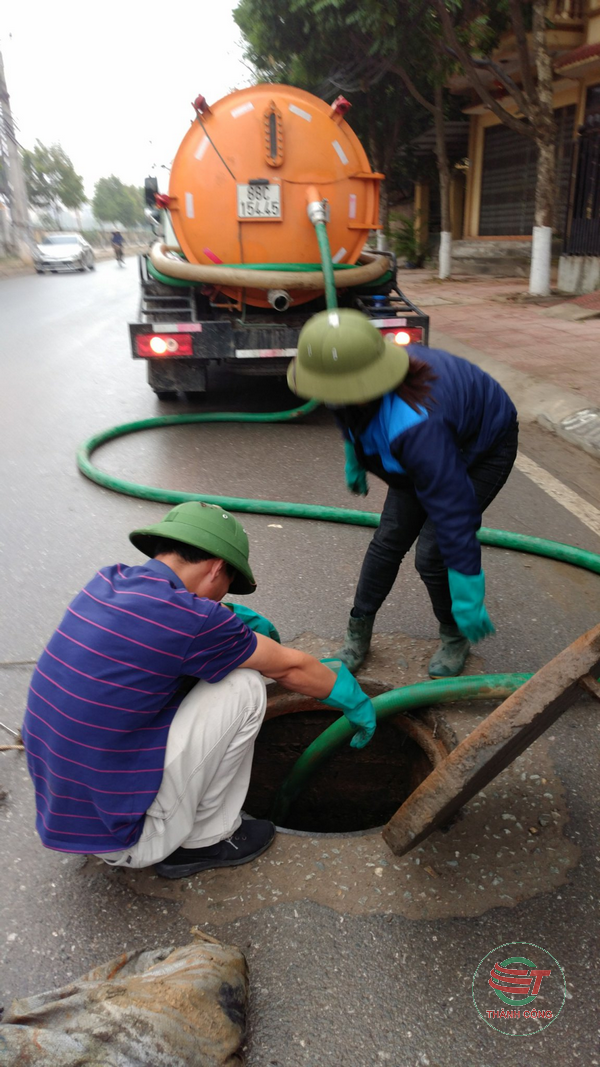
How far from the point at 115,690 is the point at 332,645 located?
1.44 metres

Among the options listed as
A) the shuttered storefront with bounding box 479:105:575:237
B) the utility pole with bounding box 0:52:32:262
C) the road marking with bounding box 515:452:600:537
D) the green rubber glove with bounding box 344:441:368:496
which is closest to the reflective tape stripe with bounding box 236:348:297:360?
the road marking with bounding box 515:452:600:537

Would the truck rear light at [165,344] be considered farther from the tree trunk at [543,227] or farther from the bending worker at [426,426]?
the tree trunk at [543,227]

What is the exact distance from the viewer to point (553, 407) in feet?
20.6

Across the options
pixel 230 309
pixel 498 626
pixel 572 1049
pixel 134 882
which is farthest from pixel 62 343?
pixel 572 1049

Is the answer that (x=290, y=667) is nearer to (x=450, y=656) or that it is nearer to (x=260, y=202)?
(x=450, y=656)

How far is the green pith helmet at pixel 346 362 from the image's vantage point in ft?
7.37

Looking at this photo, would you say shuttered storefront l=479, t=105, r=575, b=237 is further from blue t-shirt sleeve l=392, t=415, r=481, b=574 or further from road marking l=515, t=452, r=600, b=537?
Result: blue t-shirt sleeve l=392, t=415, r=481, b=574

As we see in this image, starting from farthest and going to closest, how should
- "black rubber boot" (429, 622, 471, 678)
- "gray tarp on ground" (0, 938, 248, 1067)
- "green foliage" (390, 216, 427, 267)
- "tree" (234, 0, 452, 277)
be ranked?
"green foliage" (390, 216, 427, 267) → "tree" (234, 0, 452, 277) → "black rubber boot" (429, 622, 471, 678) → "gray tarp on ground" (0, 938, 248, 1067)

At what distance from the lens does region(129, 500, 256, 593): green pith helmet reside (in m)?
1.99

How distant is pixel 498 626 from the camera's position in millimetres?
3320

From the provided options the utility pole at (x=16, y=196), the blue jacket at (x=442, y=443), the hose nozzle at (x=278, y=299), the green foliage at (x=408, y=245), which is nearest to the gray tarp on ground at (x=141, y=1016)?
the blue jacket at (x=442, y=443)

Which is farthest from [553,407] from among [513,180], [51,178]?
[51,178]

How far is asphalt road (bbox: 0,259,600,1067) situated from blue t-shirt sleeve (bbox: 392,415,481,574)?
0.74 metres

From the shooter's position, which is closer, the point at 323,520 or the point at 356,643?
the point at 356,643
